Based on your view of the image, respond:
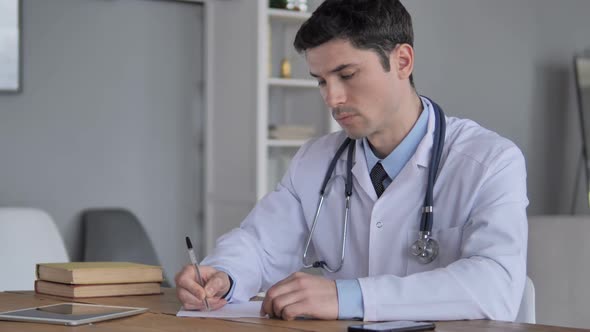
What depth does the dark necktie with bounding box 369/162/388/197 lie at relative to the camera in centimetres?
207

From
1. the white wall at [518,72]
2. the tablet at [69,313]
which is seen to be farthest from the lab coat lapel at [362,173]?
the white wall at [518,72]

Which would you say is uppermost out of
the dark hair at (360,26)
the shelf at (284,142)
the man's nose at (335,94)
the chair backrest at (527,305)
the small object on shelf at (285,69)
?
the small object on shelf at (285,69)

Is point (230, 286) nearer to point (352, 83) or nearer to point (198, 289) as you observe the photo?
point (198, 289)

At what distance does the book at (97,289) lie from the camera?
2.05 m

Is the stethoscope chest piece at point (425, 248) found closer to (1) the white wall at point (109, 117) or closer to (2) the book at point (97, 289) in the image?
(2) the book at point (97, 289)

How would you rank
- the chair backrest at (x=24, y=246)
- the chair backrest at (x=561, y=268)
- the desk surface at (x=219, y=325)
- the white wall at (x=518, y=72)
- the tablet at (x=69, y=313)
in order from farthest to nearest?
the white wall at (x=518, y=72), the chair backrest at (x=24, y=246), the chair backrest at (x=561, y=268), the tablet at (x=69, y=313), the desk surface at (x=219, y=325)

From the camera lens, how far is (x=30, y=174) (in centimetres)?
423

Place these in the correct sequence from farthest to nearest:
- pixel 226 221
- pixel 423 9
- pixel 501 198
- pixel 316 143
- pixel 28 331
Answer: pixel 423 9
pixel 226 221
pixel 316 143
pixel 501 198
pixel 28 331

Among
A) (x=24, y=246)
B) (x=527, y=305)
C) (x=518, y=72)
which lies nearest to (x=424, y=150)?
(x=527, y=305)

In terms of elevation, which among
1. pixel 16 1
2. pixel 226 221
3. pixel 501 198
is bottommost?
pixel 226 221

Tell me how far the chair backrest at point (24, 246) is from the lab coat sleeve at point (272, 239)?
1.30 m

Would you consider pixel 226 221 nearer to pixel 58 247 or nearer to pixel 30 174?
pixel 30 174

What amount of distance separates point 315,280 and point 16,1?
9.80 feet

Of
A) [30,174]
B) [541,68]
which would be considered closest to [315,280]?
[30,174]
